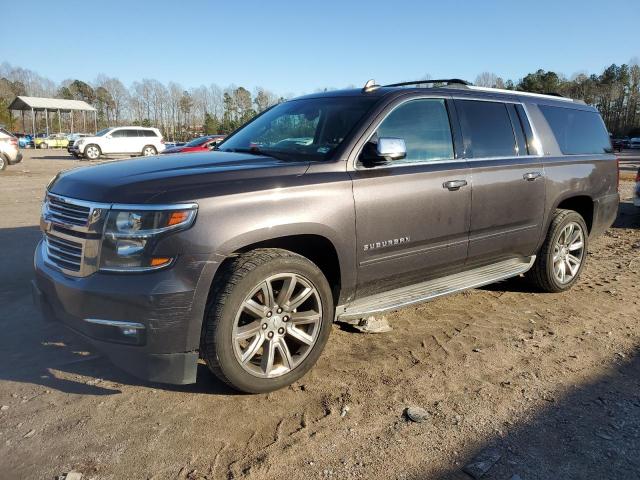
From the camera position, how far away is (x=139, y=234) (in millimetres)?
2729

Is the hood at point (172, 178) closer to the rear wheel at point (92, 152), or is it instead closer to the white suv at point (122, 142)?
the white suv at point (122, 142)

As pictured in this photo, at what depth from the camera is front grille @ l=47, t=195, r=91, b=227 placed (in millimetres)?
2910

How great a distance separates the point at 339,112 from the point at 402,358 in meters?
1.92

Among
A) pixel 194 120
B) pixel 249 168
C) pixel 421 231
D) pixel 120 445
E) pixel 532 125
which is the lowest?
pixel 120 445

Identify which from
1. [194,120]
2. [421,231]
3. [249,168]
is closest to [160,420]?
[249,168]

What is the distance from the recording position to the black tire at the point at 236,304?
2891 millimetres

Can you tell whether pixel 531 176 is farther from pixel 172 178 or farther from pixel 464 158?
pixel 172 178

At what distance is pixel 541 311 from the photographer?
4727 mm

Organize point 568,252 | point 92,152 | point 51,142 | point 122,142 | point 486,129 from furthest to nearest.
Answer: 1. point 51,142
2. point 122,142
3. point 92,152
4. point 568,252
5. point 486,129

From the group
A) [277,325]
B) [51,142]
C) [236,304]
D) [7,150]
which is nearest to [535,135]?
[277,325]

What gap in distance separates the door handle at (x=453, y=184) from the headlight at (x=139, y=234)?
2.05 m

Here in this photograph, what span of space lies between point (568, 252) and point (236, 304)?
154 inches

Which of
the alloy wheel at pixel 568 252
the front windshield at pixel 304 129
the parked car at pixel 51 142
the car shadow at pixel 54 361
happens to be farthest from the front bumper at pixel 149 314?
the parked car at pixel 51 142

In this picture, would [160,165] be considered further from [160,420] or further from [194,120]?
[194,120]
